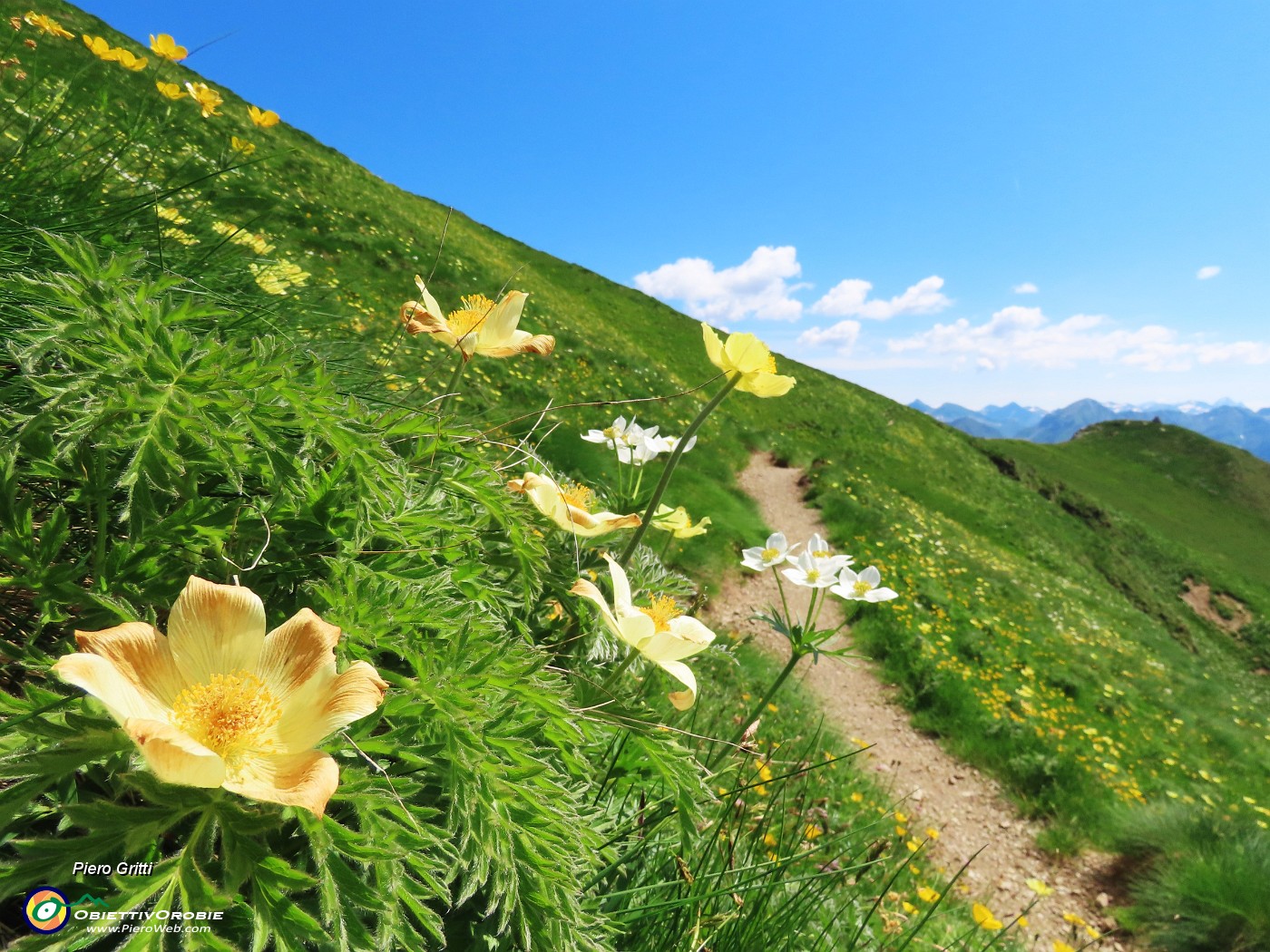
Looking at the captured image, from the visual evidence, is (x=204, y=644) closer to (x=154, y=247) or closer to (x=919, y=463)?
(x=154, y=247)

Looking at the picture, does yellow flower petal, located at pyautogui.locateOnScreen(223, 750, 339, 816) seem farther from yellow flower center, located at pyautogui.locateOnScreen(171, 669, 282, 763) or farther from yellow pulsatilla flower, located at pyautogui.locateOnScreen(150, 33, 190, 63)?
yellow pulsatilla flower, located at pyautogui.locateOnScreen(150, 33, 190, 63)

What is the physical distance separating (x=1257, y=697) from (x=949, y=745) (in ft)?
51.8

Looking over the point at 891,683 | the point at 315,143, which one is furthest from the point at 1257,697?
the point at 315,143

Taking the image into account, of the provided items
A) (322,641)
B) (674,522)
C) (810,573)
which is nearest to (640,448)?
(674,522)

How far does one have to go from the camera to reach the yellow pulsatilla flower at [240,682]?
37.4 inches

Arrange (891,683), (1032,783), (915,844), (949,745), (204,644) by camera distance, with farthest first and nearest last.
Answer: (891,683)
(949,745)
(1032,783)
(915,844)
(204,644)

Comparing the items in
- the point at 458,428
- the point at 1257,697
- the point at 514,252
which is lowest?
the point at 1257,697

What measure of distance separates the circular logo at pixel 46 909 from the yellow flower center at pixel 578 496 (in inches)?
50.0

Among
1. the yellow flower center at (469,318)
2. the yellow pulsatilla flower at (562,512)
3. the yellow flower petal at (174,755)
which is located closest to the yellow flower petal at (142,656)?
the yellow flower petal at (174,755)

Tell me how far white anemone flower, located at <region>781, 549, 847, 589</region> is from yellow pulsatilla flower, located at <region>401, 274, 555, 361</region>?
115 centimetres

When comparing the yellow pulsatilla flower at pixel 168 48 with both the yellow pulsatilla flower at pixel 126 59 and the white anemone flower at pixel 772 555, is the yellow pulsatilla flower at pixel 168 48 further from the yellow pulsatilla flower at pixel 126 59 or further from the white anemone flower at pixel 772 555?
the white anemone flower at pixel 772 555

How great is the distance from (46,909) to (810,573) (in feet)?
6.50

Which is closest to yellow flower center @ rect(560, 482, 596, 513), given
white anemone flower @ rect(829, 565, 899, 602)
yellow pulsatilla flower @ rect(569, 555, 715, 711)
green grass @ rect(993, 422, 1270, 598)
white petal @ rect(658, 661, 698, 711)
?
yellow pulsatilla flower @ rect(569, 555, 715, 711)

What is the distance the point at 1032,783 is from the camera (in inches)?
267
